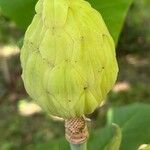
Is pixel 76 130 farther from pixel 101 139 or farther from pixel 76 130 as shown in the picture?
pixel 101 139

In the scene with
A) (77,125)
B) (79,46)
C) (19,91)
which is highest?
(79,46)

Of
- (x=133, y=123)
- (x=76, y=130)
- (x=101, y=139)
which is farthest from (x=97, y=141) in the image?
(x=76, y=130)

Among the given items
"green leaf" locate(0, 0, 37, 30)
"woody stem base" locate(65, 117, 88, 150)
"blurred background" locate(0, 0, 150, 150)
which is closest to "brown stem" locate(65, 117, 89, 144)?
"woody stem base" locate(65, 117, 88, 150)

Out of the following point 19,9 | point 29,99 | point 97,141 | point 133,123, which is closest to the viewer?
point 19,9

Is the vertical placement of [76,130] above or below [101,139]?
above

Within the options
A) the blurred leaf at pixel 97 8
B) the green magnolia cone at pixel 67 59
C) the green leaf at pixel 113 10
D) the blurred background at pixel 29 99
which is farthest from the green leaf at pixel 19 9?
the blurred background at pixel 29 99

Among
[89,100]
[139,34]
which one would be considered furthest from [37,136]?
[89,100]

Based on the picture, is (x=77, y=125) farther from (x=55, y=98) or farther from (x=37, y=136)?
(x=37, y=136)
